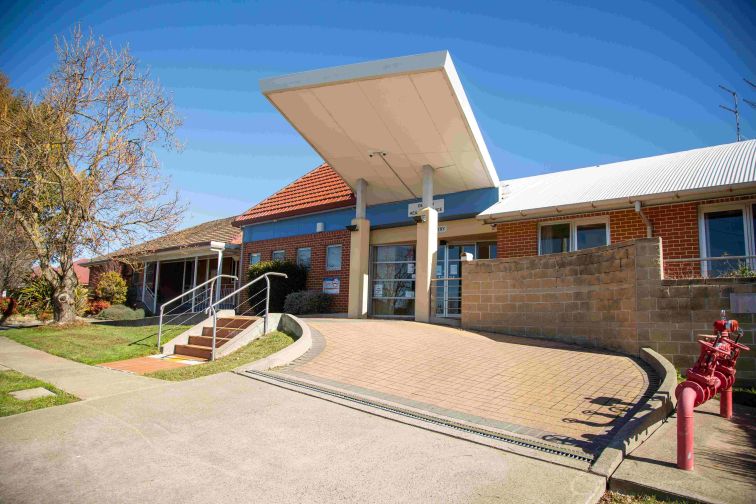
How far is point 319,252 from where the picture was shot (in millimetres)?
16891

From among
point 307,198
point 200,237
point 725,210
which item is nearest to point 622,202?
point 725,210

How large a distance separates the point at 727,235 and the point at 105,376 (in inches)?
489

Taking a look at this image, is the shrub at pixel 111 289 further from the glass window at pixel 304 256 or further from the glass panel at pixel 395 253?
the glass panel at pixel 395 253

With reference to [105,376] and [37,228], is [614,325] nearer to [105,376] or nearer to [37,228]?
[105,376]

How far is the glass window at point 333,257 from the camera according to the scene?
16.4 meters

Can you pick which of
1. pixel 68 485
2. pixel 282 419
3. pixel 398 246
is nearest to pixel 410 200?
pixel 398 246

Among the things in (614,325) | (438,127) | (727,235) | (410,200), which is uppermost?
(438,127)

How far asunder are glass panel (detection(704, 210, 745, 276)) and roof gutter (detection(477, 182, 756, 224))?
0.76 m

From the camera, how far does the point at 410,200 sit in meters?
15.4

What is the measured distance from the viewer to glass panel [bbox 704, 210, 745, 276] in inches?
396

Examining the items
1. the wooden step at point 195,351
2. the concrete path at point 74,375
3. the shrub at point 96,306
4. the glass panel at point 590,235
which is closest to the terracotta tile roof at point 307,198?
the glass panel at point 590,235

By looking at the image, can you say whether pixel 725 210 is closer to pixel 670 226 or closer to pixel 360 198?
pixel 670 226

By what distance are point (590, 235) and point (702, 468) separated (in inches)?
357

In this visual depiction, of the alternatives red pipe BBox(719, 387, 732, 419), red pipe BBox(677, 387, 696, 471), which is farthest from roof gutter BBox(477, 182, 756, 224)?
red pipe BBox(677, 387, 696, 471)
